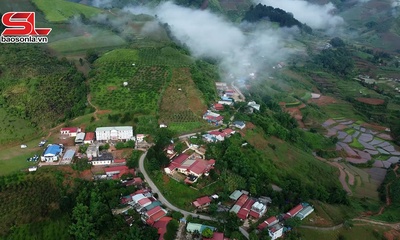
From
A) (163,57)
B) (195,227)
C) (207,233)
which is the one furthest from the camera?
(163,57)

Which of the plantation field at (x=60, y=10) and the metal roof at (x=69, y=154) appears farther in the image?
the plantation field at (x=60, y=10)

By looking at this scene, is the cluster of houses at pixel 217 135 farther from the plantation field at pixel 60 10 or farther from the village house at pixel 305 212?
the plantation field at pixel 60 10

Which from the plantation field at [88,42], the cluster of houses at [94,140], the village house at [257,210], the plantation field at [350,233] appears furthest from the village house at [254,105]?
the plantation field at [88,42]

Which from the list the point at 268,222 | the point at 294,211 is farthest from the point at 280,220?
the point at 294,211

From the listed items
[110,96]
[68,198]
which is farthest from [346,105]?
[68,198]

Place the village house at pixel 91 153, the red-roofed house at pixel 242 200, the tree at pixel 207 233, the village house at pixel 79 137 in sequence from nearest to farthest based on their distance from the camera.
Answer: the tree at pixel 207 233
the red-roofed house at pixel 242 200
the village house at pixel 91 153
the village house at pixel 79 137

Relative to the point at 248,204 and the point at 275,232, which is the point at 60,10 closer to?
the point at 248,204

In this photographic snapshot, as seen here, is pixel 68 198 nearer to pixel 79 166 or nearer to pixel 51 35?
pixel 79 166
